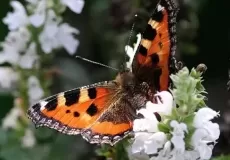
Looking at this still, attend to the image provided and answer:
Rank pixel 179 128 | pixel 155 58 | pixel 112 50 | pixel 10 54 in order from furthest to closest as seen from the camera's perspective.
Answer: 1. pixel 112 50
2. pixel 10 54
3. pixel 155 58
4. pixel 179 128

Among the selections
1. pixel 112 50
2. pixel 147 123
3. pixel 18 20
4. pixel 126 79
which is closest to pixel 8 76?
pixel 18 20

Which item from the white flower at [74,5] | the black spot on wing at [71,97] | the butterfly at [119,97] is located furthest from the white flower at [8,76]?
the black spot on wing at [71,97]

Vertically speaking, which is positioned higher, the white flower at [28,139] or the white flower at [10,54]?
the white flower at [10,54]

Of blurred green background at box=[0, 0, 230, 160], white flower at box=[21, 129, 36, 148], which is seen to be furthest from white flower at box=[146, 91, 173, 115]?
white flower at box=[21, 129, 36, 148]

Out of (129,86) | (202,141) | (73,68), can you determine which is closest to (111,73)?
(73,68)

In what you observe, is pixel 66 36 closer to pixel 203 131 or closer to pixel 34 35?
pixel 34 35

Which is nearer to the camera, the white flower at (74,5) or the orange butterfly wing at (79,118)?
the orange butterfly wing at (79,118)

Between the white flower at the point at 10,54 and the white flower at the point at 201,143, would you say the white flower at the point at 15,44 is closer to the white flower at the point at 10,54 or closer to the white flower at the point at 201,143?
the white flower at the point at 10,54
